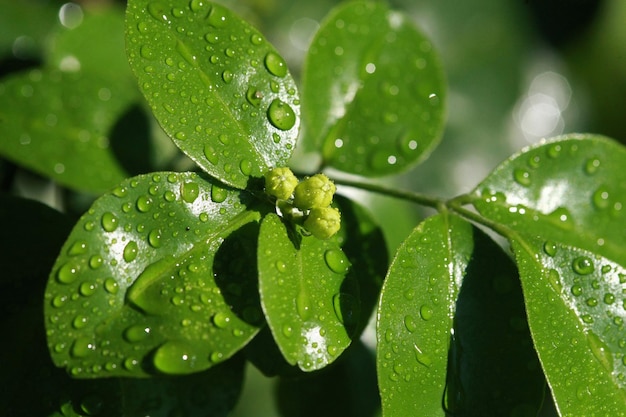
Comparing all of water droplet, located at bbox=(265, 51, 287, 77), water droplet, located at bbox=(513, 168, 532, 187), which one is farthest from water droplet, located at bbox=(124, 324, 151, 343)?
water droplet, located at bbox=(513, 168, 532, 187)

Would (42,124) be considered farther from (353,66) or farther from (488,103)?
(488,103)

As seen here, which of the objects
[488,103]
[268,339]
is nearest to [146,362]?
[268,339]

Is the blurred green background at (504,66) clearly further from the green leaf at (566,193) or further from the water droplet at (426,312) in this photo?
the water droplet at (426,312)

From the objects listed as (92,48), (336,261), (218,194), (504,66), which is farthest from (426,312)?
(504,66)

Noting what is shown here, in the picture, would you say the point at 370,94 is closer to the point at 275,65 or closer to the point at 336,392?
the point at 275,65

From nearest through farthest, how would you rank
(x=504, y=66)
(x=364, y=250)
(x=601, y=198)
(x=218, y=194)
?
(x=218, y=194)
(x=364, y=250)
(x=601, y=198)
(x=504, y=66)

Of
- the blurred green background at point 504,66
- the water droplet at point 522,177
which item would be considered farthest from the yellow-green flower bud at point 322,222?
the blurred green background at point 504,66
